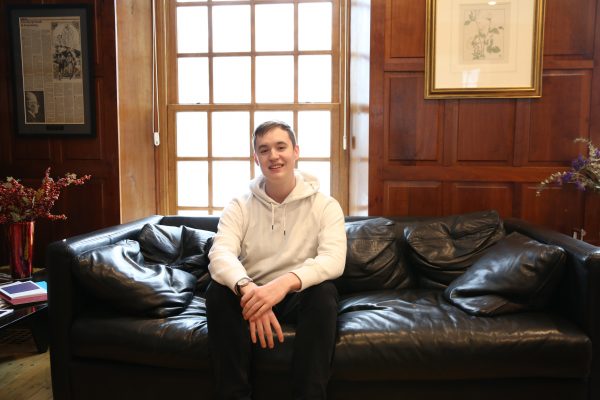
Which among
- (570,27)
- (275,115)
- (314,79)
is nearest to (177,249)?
(275,115)

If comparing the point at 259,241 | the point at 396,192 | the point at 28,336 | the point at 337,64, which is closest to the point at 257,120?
the point at 337,64

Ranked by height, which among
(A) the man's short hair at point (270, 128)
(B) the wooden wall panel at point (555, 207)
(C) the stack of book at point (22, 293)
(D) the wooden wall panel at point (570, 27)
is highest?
(D) the wooden wall panel at point (570, 27)

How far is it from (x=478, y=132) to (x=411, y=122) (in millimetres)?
391

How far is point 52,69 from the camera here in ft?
9.21

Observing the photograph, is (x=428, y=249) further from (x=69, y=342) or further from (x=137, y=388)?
(x=69, y=342)

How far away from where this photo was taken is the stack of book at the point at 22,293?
69.4 inches

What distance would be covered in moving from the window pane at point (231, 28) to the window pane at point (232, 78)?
3.4 inches

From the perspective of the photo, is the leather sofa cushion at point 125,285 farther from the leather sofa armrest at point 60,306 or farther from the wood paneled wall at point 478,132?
the wood paneled wall at point 478,132

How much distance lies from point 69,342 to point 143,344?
0.32 metres

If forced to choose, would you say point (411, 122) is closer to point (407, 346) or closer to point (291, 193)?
point (291, 193)

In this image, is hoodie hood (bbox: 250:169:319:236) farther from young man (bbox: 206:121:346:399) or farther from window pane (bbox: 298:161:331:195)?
window pane (bbox: 298:161:331:195)

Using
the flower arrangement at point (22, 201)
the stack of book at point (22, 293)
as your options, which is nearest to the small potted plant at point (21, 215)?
the flower arrangement at point (22, 201)

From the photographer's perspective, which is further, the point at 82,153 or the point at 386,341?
the point at 82,153

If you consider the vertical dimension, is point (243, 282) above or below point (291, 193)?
below
